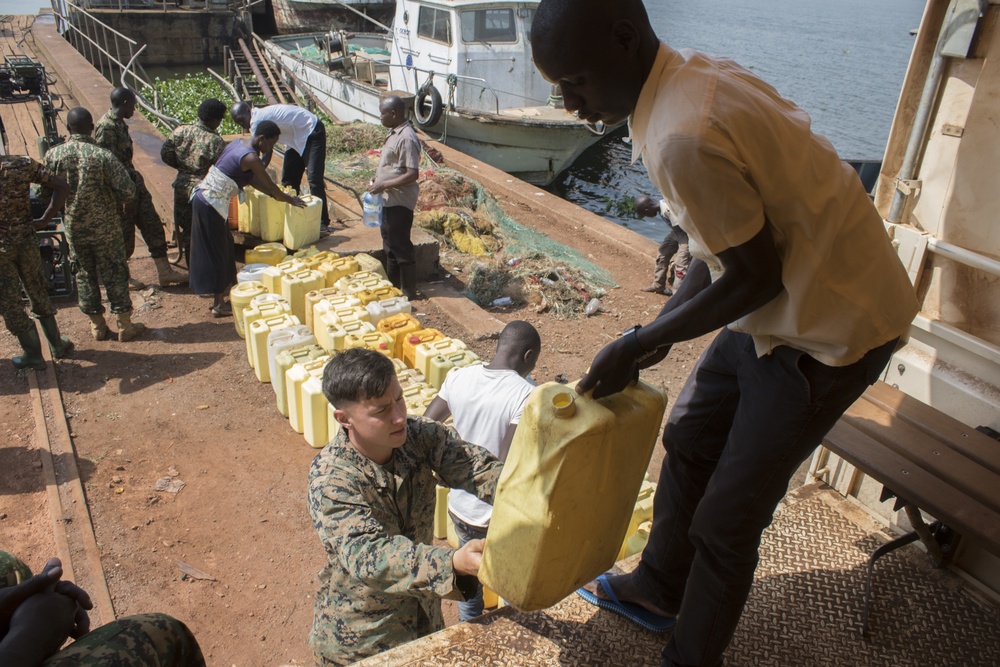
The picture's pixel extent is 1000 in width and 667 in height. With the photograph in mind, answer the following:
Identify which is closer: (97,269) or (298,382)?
(298,382)

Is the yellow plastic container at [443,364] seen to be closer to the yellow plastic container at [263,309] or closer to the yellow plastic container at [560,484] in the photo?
the yellow plastic container at [263,309]

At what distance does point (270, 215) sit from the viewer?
7.19m

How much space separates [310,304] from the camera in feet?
18.8

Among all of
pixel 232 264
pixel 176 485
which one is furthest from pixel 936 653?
pixel 232 264

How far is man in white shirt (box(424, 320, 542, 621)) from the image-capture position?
3143mm

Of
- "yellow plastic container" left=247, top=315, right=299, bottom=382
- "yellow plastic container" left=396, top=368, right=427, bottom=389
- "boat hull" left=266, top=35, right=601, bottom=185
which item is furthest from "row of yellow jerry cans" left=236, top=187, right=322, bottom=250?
"boat hull" left=266, top=35, right=601, bottom=185

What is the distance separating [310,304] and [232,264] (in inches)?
57.8

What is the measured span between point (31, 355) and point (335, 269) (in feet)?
7.92

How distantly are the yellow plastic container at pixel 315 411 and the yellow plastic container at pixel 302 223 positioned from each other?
109 inches

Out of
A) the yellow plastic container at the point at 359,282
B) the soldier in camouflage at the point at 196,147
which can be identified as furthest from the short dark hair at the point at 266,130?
the yellow plastic container at the point at 359,282

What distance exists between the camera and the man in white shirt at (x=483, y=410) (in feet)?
10.3

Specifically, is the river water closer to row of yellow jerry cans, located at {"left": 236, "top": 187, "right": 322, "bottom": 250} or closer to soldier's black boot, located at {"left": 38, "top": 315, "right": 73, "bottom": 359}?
row of yellow jerry cans, located at {"left": 236, "top": 187, "right": 322, "bottom": 250}

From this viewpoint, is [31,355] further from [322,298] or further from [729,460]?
[729,460]

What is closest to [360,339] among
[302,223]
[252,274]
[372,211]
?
[252,274]
